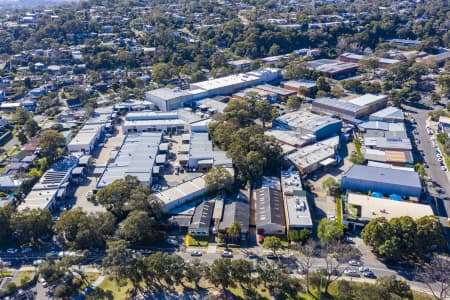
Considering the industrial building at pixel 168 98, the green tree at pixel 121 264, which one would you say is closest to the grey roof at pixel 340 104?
the industrial building at pixel 168 98

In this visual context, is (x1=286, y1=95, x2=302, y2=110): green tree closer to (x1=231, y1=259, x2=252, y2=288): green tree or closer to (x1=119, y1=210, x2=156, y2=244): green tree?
(x1=119, y1=210, x2=156, y2=244): green tree

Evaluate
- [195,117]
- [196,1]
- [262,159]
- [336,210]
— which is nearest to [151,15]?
[196,1]

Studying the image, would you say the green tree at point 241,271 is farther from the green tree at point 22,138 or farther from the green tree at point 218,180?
the green tree at point 22,138

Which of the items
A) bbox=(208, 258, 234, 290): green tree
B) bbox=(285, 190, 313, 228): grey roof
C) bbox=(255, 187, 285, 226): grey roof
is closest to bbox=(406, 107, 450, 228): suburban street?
bbox=(285, 190, 313, 228): grey roof

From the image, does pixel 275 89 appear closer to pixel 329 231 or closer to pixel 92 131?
pixel 92 131

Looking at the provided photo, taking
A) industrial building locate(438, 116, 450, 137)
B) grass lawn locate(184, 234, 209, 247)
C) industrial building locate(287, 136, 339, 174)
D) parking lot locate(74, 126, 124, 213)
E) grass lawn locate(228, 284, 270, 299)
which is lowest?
grass lawn locate(228, 284, 270, 299)

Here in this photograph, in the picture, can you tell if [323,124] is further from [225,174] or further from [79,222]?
[79,222]
